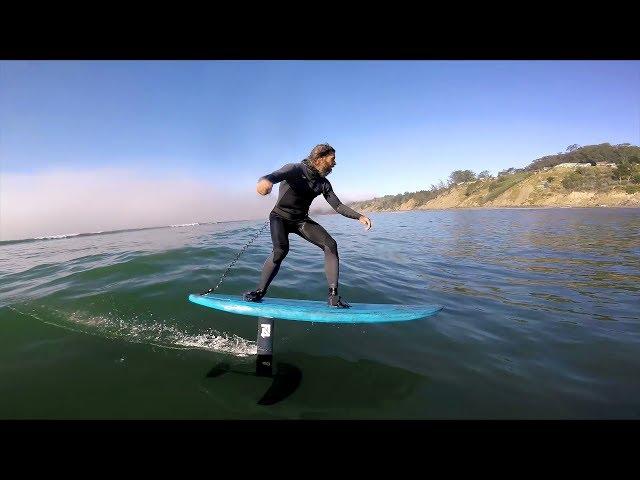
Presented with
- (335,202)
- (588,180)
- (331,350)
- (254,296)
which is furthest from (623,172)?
(254,296)

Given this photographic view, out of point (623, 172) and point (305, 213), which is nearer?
point (305, 213)

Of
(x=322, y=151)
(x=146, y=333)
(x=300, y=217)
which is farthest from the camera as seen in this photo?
(x=146, y=333)

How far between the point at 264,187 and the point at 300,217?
1462 mm

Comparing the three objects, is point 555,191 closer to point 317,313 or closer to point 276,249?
point 276,249

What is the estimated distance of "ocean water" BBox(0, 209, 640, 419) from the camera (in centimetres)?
363

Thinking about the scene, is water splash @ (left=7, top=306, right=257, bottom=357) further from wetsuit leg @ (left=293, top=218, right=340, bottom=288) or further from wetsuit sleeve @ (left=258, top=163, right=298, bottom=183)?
wetsuit sleeve @ (left=258, top=163, right=298, bottom=183)

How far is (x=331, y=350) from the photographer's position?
512 cm

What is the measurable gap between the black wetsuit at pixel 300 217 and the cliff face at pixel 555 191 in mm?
72758
